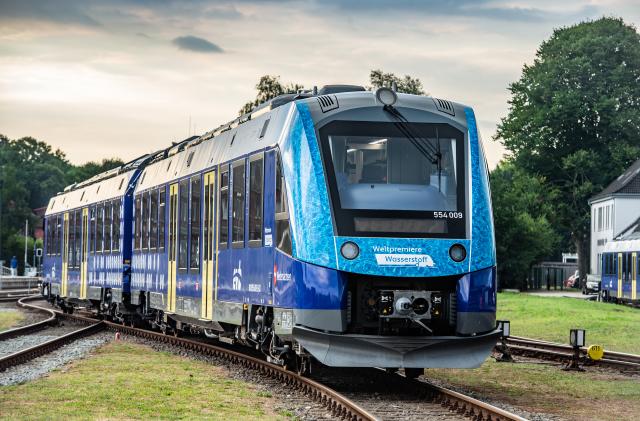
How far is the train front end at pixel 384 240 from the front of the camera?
47.4ft

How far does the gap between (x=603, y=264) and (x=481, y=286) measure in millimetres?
48474

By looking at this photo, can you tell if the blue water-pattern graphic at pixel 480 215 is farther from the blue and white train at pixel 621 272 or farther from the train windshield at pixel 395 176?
the blue and white train at pixel 621 272

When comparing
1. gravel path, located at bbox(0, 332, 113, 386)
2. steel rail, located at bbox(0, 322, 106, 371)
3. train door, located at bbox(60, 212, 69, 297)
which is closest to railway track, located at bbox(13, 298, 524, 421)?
gravel path, located at bbox(0, 332, 113, 386)

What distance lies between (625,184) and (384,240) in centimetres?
6860

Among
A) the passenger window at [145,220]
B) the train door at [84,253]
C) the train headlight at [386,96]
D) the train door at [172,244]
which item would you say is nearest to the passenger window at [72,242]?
the train door at [84,253]

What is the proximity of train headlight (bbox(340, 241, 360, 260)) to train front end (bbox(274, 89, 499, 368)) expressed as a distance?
0.01 m

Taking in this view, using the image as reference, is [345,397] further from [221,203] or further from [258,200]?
[221,203]

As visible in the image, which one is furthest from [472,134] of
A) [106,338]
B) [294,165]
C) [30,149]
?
[30,149]

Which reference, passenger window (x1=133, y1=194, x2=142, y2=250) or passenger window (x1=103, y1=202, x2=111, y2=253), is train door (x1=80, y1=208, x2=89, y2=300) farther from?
passenger window (x1=133, y1=194, x2=142, y2=250)

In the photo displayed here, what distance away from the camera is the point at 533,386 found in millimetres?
17672

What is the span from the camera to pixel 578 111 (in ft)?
246

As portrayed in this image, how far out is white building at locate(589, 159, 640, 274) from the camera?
80.1m

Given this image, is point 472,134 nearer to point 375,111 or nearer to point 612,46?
point 375,111

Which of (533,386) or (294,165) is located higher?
(294,165)
